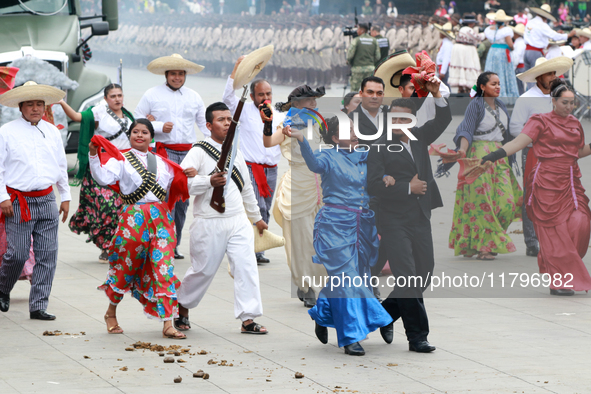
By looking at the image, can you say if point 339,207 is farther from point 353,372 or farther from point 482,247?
point 482,247

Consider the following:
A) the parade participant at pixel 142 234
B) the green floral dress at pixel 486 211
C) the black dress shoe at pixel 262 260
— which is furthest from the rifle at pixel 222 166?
the green floral dress at pixel 486 211

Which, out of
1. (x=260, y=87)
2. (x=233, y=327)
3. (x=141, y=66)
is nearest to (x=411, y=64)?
(x=260, y=87)

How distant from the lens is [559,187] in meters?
7.81

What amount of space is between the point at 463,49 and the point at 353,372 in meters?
18.2

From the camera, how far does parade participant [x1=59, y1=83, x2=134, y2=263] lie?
8977 mm

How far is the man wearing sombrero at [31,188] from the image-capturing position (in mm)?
6746

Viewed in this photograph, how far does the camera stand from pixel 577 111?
20.3 m

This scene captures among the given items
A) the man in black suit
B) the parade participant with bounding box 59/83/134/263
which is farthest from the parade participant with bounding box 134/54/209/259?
the man in black suit

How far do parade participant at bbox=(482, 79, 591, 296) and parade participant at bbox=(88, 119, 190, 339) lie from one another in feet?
10.3

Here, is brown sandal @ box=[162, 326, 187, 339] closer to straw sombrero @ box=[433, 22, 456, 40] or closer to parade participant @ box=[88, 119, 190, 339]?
parade participant @ box=[88, 119, 190, 339]

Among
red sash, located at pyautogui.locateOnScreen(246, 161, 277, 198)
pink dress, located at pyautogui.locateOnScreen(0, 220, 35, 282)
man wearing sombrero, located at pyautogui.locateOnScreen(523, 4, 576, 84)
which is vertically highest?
man wearing sombrero, located at pyautogui.locateOnScreen(523, 4, 576, 84)

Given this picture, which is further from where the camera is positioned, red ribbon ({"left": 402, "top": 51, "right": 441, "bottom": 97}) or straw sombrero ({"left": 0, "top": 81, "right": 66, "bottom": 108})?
straw sombrero ({"left": 0, "top": 81, "right": 66, "bottom": 108})

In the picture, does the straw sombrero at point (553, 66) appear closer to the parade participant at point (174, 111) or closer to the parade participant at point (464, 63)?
the parade participant at point (174, 111)

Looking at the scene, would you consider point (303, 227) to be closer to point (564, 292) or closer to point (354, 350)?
point (354, 350)
